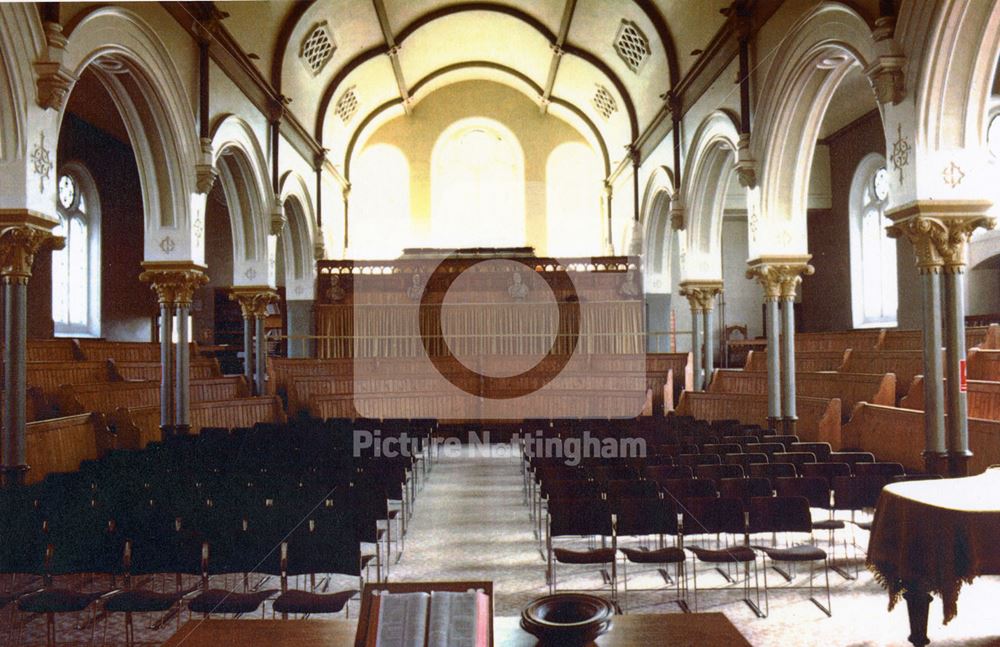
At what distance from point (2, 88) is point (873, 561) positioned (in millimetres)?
8446

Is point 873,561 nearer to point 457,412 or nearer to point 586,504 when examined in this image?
point 586,504

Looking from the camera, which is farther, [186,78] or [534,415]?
[534,415]

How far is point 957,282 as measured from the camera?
24.7ft

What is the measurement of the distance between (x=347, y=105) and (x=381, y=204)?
190 inches

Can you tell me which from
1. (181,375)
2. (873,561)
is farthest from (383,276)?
(873,561)

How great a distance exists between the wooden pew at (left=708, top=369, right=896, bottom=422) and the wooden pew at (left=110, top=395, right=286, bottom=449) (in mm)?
8983

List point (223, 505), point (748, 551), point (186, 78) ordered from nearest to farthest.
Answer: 1. point (748, 551)
2. point (223, 505)
3. point (186, 78)

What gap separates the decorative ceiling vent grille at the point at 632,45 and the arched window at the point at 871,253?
21.0 ft

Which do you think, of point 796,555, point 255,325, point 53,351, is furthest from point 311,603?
point 255,325

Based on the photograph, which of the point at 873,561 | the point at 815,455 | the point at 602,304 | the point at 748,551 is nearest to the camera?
the point at 873,561

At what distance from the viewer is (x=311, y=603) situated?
Result: 13.8 ft

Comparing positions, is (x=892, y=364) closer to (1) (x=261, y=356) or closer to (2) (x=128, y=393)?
(1) (x=261, y=356)

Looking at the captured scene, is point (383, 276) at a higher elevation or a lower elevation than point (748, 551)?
higher

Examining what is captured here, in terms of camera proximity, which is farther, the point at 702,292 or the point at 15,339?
the point at 702,292
